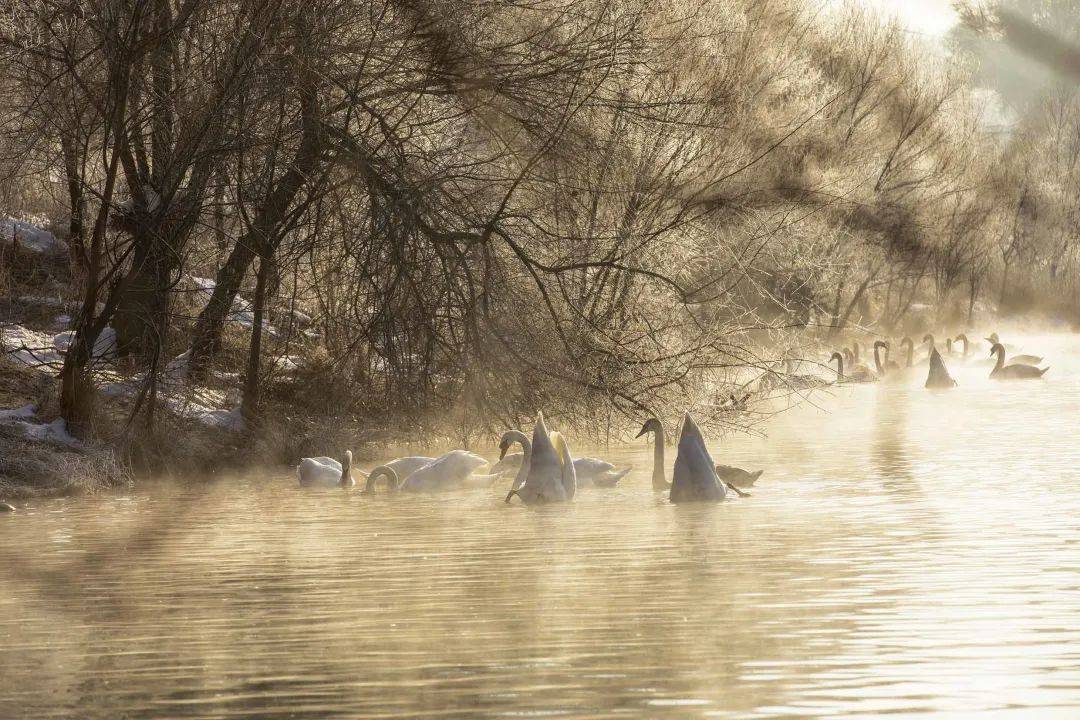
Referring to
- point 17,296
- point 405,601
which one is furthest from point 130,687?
point 17,296

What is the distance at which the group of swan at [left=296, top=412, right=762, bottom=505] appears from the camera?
460 inches

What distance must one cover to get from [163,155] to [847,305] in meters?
25.3

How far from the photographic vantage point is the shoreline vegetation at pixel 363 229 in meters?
14.0

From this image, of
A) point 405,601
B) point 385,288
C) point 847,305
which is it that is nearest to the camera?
point 405,601

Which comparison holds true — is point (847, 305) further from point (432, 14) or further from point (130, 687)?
point (130, 687)

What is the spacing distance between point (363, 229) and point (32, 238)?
8324 millimetres

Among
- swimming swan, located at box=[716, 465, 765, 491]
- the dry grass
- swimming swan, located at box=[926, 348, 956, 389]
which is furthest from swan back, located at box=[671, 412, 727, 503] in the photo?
swimming swan, located at box=[926, 348, 956, 389]

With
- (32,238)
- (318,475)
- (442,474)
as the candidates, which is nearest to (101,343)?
(318,475)

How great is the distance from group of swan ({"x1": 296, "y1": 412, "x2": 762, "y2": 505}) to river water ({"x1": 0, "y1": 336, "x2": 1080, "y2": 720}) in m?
0.22

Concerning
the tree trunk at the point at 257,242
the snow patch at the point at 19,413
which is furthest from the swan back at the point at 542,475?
the snow patch at the point at 19,413

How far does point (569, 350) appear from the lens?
14117 millimetres

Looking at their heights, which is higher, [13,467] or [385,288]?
[385,288]

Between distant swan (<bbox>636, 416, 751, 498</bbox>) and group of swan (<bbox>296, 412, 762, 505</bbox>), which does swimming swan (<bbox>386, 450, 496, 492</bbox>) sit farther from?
distant swan (<bbox>636, 416, 751, 498</bbox>)

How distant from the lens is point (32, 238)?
20.5m
